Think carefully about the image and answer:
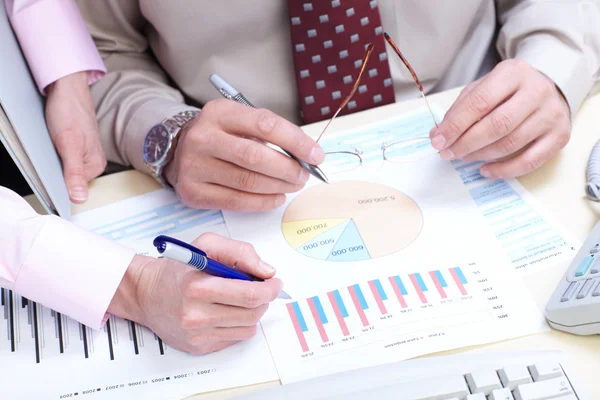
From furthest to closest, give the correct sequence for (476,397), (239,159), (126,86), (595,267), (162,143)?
1. (126,86)
2. (162,143)
3. (239,159)
4. (595,267)
5. (476,397)

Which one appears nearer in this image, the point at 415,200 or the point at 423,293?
the point at 423,293

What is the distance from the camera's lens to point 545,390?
21.9 inches

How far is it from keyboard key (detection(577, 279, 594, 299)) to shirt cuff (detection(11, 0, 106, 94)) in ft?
2.61

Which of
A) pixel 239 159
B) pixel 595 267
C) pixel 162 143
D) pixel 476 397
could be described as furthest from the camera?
pixel 162 143

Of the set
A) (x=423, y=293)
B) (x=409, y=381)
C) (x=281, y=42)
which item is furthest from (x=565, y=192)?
(x=281, y=42)

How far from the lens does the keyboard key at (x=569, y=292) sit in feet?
2.11

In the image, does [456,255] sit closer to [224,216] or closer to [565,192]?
[565,192]

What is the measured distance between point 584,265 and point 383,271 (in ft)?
0.75

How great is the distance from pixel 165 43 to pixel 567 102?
66 cm

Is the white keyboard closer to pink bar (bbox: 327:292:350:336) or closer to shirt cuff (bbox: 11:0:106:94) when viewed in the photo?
pink bar (bbox: 327:292:350:336)

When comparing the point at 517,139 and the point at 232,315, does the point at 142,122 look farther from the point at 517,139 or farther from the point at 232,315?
the point at 517,139

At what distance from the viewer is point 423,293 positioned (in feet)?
2.26

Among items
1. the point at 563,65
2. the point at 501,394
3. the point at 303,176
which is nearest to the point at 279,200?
the point at 303,176

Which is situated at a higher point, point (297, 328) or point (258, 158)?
point (258, 158)
